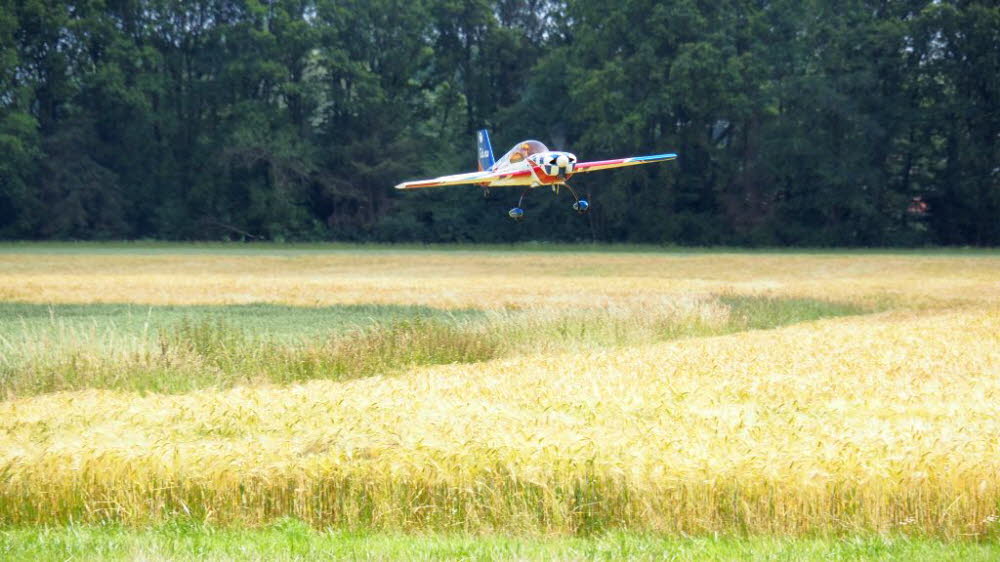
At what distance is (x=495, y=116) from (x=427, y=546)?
85625 mm

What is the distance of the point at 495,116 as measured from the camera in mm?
94000

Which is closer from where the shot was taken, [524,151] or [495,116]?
[524,151]

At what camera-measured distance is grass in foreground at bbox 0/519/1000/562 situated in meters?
9.20

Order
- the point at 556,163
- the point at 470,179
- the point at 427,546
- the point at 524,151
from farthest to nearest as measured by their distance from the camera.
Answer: the point at 470,179, the point at 524,151, the point at 556,163, the point at 427,546

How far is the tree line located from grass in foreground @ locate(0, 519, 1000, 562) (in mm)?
71477

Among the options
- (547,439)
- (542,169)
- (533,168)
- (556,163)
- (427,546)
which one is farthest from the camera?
(533,168)

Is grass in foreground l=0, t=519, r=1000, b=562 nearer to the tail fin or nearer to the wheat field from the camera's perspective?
the wheat field

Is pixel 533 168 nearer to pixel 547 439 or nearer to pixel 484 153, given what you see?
pixel 484 153

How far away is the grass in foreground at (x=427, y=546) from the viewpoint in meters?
9.20

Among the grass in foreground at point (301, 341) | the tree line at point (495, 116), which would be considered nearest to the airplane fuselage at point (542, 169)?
the grass in foreground at point (301, 341)

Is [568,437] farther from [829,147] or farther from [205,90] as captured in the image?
[205,90]

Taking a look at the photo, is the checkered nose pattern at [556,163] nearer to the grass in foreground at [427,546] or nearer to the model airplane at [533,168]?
the model airplane at [533,168]

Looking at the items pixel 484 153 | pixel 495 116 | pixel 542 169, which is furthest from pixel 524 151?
pixel 495 116

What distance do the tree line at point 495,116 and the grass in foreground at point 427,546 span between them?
71.5 m
